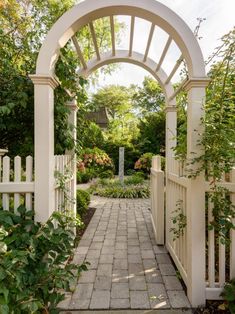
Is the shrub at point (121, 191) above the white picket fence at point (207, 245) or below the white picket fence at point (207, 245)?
below

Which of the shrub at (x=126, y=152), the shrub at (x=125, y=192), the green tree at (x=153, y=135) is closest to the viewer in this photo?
the shrub at (x=125, y=192)

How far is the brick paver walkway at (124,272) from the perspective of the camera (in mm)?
2193

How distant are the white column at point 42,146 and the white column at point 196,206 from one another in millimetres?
1226

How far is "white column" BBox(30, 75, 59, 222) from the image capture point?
2.19 metres

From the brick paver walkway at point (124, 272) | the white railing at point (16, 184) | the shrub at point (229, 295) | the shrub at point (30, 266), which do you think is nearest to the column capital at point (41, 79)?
the white railing at point (16, 184)

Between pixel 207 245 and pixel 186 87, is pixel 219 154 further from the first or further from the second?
pixel 207 245

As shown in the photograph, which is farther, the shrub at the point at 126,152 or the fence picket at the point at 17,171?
the shrub at the point at 126,152

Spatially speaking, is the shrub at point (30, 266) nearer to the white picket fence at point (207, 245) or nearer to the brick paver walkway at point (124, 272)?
the brick paver walkway at point (124, 272)

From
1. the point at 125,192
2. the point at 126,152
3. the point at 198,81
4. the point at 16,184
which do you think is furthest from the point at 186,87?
the point at 126,152

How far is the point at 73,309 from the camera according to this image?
6.85 feet

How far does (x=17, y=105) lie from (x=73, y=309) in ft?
6.55

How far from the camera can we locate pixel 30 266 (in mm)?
1910

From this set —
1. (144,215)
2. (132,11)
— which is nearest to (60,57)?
(132,11)

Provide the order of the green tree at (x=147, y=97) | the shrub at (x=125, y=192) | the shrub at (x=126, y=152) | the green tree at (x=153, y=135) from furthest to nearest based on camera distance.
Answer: the green tree at (x=147, y=97) → the shrub at (x=126, y=152) → the green tree at (x=153, y=135) → the shrub at (x=125, y=192)
